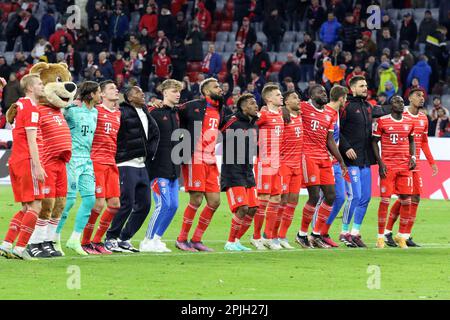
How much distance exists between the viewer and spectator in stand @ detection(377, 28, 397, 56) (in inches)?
1351

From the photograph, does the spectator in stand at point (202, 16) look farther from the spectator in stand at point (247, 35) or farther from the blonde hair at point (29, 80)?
the blonde hair at point (29, 80)

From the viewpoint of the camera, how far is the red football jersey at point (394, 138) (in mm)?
19609

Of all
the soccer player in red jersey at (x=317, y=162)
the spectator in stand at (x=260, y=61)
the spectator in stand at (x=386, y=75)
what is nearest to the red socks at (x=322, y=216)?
the soccer player in red jersey at (x=317, y=162)

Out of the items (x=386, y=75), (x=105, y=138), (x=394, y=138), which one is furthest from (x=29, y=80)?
(x=386, y=75)

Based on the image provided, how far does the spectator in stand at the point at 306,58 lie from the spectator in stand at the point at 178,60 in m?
3.29

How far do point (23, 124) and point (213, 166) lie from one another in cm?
340

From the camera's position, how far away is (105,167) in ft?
56.9

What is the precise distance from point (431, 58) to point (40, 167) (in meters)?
20.0

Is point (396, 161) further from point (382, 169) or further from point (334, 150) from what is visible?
point (334, 150)

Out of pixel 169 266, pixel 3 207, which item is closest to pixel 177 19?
pixel 3 207

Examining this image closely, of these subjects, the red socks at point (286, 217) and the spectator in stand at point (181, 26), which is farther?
the spectator in stand at point (181, 26)

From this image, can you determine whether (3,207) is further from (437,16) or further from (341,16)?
(437,16)

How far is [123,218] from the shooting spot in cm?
1775

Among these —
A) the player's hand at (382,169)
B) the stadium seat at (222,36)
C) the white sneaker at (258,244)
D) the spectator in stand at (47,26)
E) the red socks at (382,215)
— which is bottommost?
the white sneaker at (258,244)
